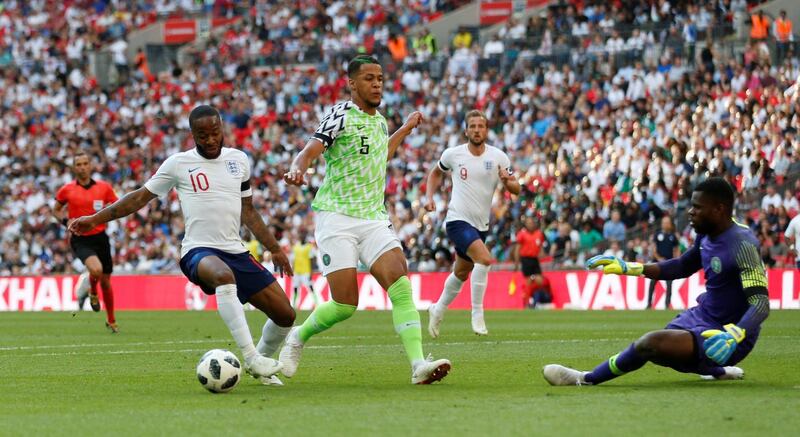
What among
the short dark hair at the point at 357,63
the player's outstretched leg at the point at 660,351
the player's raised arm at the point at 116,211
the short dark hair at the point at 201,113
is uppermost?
the short dark hair at the point at 357,63

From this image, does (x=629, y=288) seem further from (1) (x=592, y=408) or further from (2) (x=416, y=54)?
(1) (x=592, y=408)

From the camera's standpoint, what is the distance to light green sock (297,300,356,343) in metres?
10.6

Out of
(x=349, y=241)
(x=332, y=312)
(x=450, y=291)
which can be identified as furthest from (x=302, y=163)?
(x=450, y=291)

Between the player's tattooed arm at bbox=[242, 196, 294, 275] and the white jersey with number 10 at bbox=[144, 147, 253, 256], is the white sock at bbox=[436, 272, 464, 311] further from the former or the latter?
the white jersey with number 10 at bbox=[144, 147, 253, 256]

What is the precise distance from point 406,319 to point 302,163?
1.41m

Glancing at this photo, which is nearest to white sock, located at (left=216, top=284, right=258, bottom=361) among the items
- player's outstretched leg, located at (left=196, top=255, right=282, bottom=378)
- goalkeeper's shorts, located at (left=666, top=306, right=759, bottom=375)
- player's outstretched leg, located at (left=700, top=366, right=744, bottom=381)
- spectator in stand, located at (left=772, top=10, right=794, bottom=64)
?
player's outstretched leg, located at (left=196, top=255, right=282, bottom=378)

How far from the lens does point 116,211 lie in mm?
11000

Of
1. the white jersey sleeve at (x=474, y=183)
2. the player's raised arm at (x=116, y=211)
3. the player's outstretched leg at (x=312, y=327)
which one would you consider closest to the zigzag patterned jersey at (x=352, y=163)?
the player's outstretched leg at (x=312, y=327)

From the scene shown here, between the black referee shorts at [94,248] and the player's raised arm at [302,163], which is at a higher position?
the player's raised arm at [302,163]

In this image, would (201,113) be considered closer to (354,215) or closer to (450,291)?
(354,215)

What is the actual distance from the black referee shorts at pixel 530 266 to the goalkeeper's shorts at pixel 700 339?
19.5m

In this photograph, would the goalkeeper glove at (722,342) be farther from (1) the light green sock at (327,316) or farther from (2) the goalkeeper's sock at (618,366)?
(1) the light green sock at (327,316)

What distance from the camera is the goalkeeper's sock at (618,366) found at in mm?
9398

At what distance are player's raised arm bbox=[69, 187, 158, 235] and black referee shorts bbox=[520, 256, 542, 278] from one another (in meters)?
18.9
